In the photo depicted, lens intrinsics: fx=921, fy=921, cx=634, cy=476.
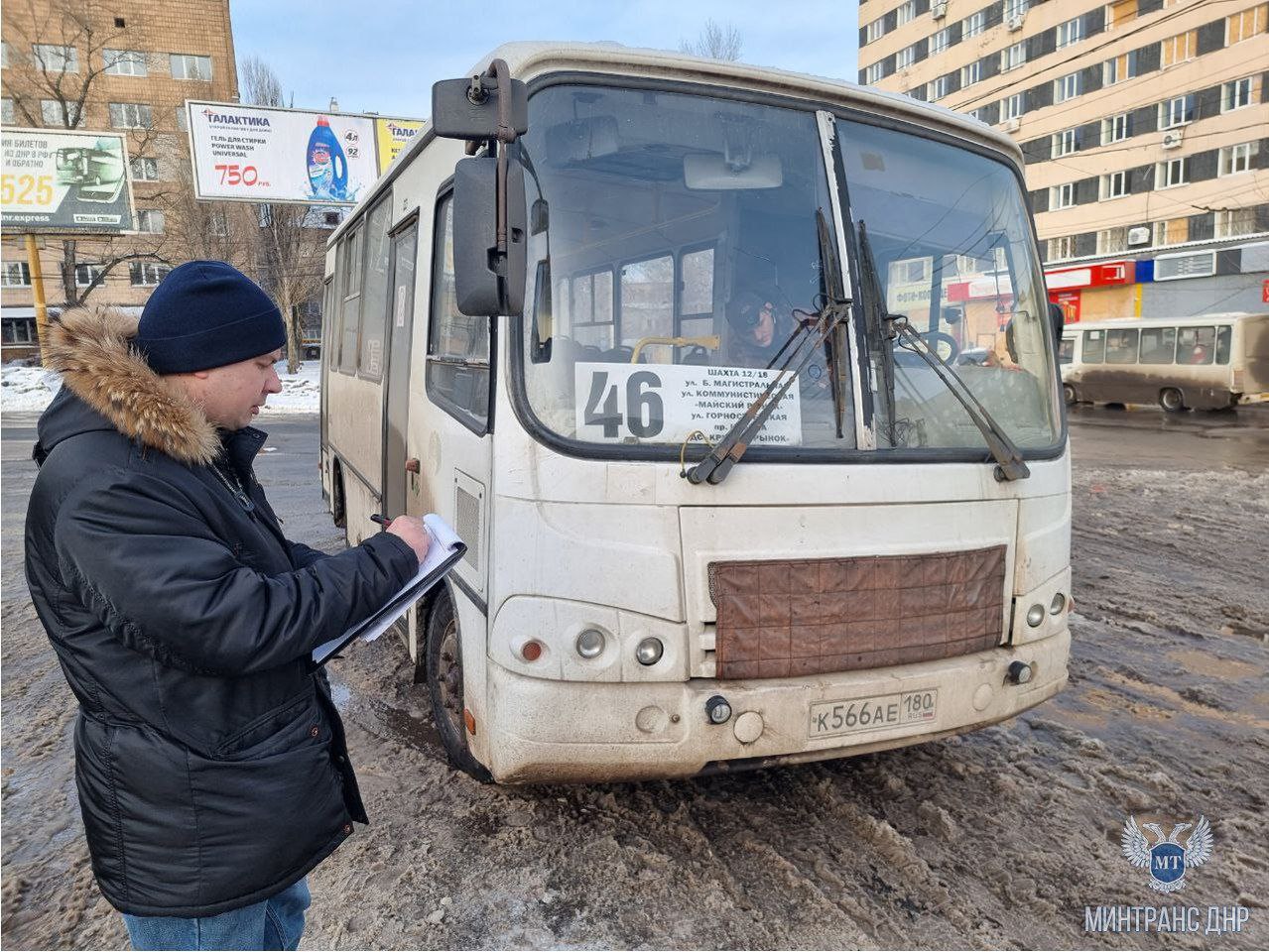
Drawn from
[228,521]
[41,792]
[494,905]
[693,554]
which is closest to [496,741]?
[494,905]

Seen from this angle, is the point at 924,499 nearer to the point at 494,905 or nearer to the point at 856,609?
the point at 856,609

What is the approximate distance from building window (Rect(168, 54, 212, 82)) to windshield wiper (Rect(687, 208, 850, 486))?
53.7 meters

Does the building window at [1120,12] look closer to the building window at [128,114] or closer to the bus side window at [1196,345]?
the bus side window at [1196,345]

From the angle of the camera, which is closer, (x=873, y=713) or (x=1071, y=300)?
(x=873, y=713)

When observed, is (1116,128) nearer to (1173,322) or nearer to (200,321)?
(1173,322)

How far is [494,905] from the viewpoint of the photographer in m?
3.04

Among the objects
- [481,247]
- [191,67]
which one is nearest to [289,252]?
[191,67]

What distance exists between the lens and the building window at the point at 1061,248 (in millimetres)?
43997

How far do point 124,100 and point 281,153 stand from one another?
31.1 m

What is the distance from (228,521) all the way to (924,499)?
2360mm

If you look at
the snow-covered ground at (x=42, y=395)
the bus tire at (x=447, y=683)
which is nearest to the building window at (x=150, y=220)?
the snow-covered ground at (x=42, y=395)

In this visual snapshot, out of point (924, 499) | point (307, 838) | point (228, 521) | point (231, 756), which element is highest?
point (228, 521)

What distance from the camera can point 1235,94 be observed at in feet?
117

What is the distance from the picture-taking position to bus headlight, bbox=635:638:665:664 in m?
3.02
